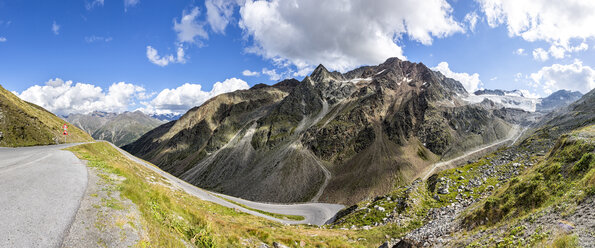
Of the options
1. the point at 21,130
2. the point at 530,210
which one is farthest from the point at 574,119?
the point at 21,130

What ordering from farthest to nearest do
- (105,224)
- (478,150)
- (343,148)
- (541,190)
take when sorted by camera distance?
1. (478,150)
2. (343,148)
3. (541,190)
4. (105,224)

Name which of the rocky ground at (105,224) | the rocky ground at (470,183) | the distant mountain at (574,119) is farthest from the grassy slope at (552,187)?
the distant mountain at (574,119)

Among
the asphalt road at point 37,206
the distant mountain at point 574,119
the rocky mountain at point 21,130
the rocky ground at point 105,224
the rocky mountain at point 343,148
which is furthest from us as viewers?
the rocky mountain at point 343,148

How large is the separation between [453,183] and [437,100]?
17734cm

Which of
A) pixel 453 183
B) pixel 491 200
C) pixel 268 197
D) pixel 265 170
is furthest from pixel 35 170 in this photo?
pixel 265 170

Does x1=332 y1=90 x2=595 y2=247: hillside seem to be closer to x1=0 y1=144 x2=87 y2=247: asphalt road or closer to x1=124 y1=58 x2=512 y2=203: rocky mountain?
x1=0 y1=144 x2=87 y2=247: asphalt road

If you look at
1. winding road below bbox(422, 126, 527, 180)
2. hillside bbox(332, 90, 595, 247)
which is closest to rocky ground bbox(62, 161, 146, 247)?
hillside bbox(332, 90, 595, 247)

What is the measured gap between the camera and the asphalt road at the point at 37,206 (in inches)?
238

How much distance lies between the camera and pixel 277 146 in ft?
503

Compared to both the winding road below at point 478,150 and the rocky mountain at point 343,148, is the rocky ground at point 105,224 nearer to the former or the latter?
the rocky mountain at point 343,148

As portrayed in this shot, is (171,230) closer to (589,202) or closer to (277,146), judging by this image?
(589,202)

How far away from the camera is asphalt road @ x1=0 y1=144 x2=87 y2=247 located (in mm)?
6035

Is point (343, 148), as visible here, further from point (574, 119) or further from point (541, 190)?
point (541, 190)

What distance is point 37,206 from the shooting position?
8086 mm
